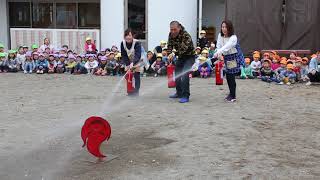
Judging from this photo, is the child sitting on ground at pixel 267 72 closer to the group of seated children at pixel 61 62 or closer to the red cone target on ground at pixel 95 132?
the group of seated children at pixel 61 62

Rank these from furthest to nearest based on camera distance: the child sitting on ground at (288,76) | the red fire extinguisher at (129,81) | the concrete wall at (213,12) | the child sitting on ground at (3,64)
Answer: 1. the concrete wall at (213,12)
2. the child sitting on ground at (3,64)
3. the child sitting on ground at (288,76)
4. the red fire extinguisher at (129,81)

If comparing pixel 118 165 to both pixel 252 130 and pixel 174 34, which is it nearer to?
pixel 252 130

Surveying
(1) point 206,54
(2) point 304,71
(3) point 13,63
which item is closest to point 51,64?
(3) point 13,63

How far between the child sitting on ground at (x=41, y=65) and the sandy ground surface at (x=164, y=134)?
410 cm

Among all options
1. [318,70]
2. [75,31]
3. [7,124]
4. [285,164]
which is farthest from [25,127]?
[75,31]

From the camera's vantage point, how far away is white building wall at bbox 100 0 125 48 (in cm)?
1783

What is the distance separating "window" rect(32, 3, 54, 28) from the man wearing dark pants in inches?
403

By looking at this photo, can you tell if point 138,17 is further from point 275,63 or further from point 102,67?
point 275,63

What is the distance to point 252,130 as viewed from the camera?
7.80 metres

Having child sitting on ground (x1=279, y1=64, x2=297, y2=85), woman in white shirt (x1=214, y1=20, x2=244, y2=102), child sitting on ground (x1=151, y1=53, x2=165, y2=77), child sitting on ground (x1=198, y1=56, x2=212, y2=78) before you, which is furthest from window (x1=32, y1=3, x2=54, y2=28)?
woman in white shirt (x1=214, y1=20, x2=244, y2=102)

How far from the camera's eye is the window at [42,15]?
1952 cm

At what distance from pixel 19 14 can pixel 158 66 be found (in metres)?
7.57

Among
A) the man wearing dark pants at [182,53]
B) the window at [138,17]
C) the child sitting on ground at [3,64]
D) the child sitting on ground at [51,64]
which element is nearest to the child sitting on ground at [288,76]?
the man wearing dark pants at [182,53]

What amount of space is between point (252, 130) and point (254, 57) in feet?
23.9
